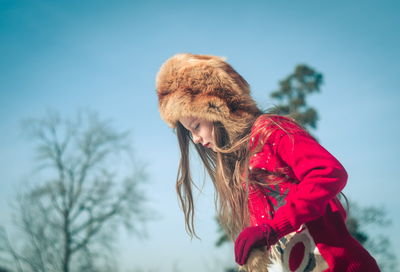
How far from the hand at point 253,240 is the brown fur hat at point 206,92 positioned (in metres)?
0.71

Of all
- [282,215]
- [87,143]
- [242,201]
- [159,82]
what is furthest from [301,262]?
[87,143]

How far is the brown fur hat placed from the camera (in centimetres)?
225

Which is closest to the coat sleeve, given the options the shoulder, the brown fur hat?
the shoulder

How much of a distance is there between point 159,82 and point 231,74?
0.50 m

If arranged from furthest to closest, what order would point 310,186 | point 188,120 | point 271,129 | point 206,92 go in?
point 188,120, point 206,92, point 271,129, point 310,186

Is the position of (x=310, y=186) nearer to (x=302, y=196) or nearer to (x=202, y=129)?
(x=302, y=196)

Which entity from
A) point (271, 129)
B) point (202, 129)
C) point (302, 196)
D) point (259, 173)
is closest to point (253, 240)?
point (302, 196)

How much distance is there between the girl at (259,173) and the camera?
1.64 metres

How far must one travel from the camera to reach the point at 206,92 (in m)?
2.31

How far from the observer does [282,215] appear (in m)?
1.64

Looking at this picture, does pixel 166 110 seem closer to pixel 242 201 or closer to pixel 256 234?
pixel 242 201

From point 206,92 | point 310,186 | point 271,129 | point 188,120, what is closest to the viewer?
point 310,186

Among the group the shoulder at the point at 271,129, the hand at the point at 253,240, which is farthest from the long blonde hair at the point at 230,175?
the hand at the point at 253,240

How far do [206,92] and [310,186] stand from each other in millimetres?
968
